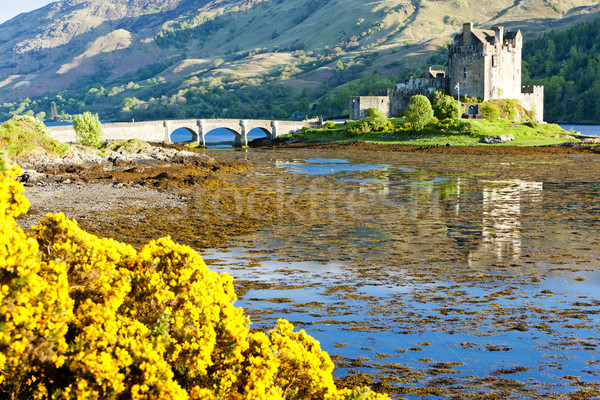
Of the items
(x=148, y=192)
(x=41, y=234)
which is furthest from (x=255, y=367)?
(x=148, y=192)

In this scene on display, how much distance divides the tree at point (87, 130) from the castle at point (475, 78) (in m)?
54.6

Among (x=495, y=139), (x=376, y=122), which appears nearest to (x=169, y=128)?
(x=376, y=122)

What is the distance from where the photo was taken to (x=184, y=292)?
1001 cm

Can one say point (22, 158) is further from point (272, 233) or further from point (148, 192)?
point (272, 233)

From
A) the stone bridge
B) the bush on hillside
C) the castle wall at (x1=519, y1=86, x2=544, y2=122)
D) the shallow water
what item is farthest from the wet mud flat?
the castle wall at (x1=519, y1=86, x2=544, y2=122)

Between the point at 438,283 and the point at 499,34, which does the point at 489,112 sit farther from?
the point at 438,283

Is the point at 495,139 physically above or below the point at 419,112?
below

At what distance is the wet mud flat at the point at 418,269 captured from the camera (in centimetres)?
1430

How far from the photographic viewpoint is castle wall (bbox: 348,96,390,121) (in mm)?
118875

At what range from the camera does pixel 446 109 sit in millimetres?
106500

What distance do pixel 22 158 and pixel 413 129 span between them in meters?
61.7

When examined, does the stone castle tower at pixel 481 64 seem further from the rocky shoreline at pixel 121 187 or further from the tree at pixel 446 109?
the rocky shoreline at pixel 121 187

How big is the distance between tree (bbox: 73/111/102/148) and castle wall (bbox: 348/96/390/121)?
5436cm

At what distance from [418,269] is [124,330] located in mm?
16228
